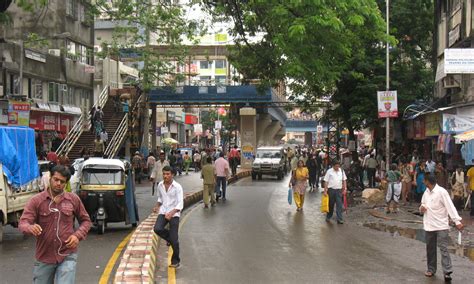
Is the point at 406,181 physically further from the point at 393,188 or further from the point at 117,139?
the point at 117,139

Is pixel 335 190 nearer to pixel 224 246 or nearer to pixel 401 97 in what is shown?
pixel 224 246

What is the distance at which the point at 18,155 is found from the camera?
1317cm

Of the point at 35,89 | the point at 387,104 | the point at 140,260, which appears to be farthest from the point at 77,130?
the point at 140,260

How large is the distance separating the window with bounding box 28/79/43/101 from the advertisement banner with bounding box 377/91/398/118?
734 inches

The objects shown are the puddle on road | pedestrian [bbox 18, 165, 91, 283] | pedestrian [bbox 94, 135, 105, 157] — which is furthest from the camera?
pedestrian [bbox 94, 135, 105, 157]

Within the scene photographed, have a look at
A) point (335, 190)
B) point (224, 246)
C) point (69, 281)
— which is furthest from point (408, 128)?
point (69, 281)

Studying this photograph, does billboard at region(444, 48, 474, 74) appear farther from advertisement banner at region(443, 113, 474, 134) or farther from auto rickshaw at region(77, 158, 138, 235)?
auto rickshaw at region(77, 158, 138, 235)

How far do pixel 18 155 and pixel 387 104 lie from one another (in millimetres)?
15078

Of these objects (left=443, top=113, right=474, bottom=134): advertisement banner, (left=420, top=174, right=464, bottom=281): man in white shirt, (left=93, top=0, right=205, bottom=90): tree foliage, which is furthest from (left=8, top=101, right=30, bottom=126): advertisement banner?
(left=420, top=174, right=464, bottom=281): man in white shirt

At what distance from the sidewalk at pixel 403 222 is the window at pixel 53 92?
1940cm

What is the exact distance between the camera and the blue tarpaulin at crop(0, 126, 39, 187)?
12719mm

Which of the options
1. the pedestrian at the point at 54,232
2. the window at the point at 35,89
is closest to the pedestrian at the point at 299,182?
the pedestrian at the point at 54,232

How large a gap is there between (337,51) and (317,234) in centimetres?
496

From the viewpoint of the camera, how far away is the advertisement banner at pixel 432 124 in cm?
2202
